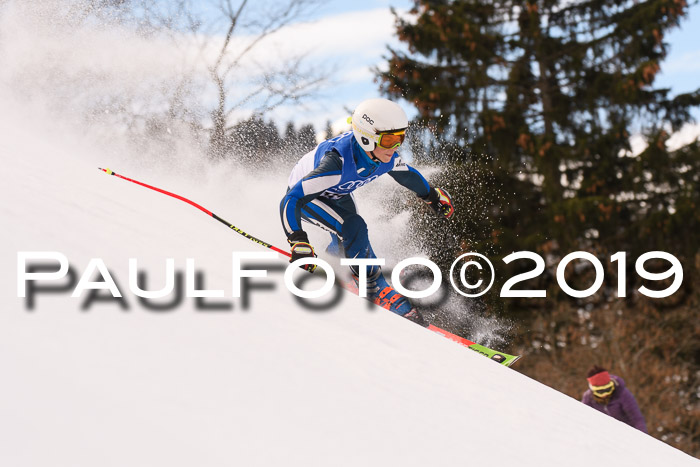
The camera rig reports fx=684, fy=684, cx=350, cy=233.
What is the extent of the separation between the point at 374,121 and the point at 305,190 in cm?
62

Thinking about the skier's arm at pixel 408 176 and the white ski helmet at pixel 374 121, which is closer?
the white ski helmet at pixel 374 121

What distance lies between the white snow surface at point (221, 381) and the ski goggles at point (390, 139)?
129cm

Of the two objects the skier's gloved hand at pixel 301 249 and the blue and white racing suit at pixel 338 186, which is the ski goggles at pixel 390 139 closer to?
the blue and white racing suit at pixel 338 186

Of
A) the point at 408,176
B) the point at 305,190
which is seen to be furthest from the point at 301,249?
the point at 408,176

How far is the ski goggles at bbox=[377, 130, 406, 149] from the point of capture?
4.35 metres

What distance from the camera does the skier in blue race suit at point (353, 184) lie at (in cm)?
432

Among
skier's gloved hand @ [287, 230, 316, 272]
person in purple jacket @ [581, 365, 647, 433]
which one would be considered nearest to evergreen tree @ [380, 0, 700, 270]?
person in purple jacket @ [581, 365, 647, 433]

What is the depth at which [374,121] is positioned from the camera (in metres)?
4.31

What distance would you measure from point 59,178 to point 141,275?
1.47 meters

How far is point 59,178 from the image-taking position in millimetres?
3514

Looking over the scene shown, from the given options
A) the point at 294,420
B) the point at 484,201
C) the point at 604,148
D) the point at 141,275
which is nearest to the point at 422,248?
the point at 484,201

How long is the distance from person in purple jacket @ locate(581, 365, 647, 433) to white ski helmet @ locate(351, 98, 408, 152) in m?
2.73

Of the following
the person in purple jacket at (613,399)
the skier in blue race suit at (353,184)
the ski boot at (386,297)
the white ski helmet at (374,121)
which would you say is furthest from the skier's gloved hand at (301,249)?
the person in purple jacket at (613,399)

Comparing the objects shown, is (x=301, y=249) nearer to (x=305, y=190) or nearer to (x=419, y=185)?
(x=305, y=190)
